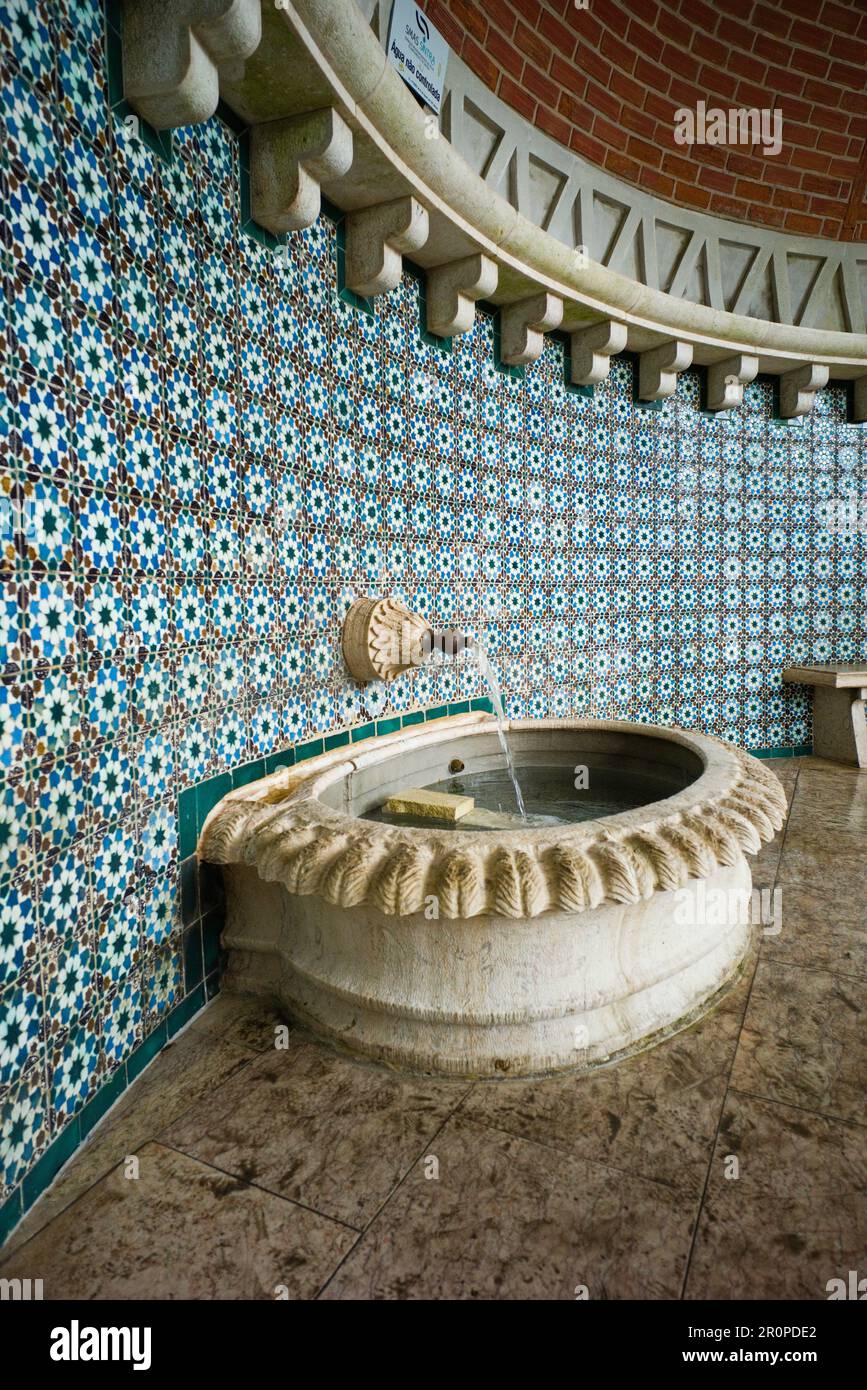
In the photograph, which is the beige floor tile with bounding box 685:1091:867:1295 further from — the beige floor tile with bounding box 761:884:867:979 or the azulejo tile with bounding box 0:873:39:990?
the azulejo tile with bounding box 0:873:39:990

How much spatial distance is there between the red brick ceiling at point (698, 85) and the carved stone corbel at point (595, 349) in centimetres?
84

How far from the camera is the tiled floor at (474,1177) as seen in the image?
4.21ft

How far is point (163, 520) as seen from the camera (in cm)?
201

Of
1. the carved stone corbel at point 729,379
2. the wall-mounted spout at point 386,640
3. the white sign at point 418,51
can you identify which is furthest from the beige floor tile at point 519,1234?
the carved stone corbel at point 729,379

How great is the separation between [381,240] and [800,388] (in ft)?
12.0

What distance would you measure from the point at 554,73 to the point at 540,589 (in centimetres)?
261

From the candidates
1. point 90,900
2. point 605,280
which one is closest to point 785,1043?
point 90,900

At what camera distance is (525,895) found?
169 centimetres

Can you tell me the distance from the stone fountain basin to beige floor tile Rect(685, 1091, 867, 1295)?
1.34 ft

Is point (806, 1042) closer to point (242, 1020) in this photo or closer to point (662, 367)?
point (242, 1020)

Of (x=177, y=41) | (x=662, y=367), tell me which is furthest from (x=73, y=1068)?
(x=662, y=367)

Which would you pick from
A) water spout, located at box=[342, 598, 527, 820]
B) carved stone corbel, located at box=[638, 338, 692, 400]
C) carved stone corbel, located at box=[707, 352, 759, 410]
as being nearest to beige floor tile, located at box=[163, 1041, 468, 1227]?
water spout, located at box=[342, 598, 527, 820]

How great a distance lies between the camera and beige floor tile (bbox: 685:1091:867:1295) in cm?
126

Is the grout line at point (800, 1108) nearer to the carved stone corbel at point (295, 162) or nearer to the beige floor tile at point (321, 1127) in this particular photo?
the beige floor tile at point (321, 1127)
